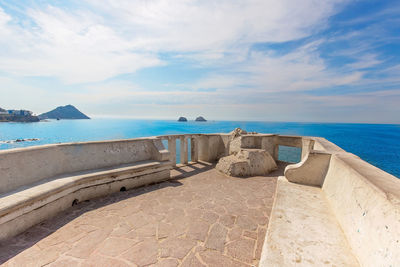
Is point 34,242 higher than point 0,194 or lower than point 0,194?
lower

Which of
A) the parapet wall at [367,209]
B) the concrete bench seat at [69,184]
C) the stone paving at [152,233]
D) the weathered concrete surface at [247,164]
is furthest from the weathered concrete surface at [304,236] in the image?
the concrete bench seat at [69,184]

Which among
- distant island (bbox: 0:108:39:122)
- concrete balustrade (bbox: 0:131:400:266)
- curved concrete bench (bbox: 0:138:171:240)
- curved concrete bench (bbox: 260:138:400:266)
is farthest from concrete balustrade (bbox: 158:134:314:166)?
distant island (bbox: 0:108:39:122)

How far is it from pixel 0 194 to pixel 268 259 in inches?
219

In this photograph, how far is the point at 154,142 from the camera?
7227 mm

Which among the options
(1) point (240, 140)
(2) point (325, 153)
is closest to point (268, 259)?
(2) point (325, 153)

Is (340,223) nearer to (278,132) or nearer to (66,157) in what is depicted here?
(66,157)

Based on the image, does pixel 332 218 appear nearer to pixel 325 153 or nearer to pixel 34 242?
pixel 325 153

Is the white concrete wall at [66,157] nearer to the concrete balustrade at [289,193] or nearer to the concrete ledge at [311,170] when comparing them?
the concrete balustrade at [289,193]

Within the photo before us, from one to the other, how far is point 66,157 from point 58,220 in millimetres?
2069

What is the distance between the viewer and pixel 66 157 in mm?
5352

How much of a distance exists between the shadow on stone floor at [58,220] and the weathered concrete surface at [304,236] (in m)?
4.22

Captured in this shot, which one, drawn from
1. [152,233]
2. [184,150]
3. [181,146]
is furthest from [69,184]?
[184,150]

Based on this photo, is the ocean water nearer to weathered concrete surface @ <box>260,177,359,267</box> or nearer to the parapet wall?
the parapet wall

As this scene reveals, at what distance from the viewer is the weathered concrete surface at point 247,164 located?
7.73 m
